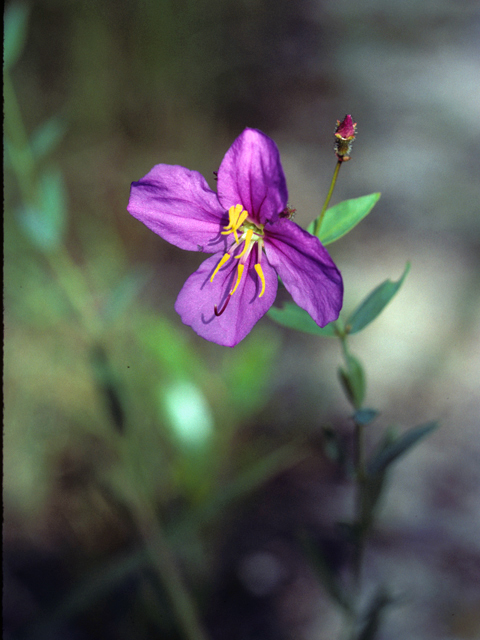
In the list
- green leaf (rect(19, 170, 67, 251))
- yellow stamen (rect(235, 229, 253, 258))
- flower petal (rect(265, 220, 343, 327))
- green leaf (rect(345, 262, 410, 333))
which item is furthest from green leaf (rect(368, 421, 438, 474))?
green leaf (rect(19, 170, 67, 251))

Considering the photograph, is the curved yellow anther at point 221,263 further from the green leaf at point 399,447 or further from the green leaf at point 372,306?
the green leaf at point 399,447

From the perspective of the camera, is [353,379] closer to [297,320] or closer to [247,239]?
[297,320]

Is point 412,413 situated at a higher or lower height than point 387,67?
lower

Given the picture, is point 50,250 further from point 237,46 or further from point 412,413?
point 237,46

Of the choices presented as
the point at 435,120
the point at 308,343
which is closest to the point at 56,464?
the point at 308,343

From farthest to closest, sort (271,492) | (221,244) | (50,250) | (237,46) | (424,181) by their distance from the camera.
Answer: (237,46)
(424,181)
(271,492)
(50,250)
(221,244)

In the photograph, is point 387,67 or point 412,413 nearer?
point 412,413

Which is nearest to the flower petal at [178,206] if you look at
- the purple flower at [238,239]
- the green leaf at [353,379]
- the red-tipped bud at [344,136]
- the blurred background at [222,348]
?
the purple flower at [238,239]

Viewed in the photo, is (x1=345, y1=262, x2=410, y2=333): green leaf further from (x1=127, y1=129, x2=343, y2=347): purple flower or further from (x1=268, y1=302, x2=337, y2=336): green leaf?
(x1=127, y1=129, x2=343, y2=347): purple flower
